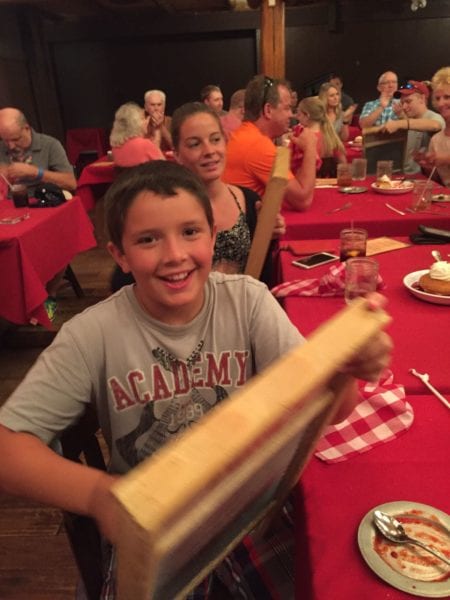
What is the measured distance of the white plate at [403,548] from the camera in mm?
691

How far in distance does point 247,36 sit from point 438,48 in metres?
4.15

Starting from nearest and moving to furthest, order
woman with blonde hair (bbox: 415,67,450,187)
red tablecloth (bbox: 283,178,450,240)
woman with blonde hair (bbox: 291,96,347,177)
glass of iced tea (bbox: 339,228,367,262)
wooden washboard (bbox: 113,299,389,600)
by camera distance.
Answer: wooden washboard (bbox: 113,299,389,600) → glass of iced tea (bbox: 339,228,367,262) → red tablecloth (bbox: 283,178,450,240) → woman with blonde hair (bbox: 415,67,450,187) → woman with blonde hair (bbox: 291,96,347,177)

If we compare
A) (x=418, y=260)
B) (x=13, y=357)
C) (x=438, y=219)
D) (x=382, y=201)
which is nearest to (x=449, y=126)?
(x=382, y=201)

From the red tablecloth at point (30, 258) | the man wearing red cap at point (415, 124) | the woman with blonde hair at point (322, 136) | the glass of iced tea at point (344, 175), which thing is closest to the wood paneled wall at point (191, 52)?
the man wearing red cap at point (415, 124)

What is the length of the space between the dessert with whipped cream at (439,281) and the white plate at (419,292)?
0.08 feet

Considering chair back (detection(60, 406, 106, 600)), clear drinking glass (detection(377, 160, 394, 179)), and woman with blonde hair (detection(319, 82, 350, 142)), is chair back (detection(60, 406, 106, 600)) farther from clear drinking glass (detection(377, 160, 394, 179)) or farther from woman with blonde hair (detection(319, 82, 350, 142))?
woman with blonde hair (detection(319, 82, 350, 142))

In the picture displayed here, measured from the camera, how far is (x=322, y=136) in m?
4.84

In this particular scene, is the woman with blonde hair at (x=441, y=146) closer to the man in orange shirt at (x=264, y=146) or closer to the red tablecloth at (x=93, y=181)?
the man in orange shirt at (x=264, y=146)

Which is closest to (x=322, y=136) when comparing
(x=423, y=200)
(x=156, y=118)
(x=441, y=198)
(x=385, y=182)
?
(x=385, y=182)

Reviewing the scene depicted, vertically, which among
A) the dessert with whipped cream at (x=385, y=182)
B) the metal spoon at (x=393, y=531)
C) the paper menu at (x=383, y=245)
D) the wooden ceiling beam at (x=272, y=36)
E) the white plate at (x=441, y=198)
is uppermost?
the wooden ceiling beam at (x=272, y=36)

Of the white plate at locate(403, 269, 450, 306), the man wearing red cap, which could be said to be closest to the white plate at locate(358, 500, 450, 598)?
the white plate at locate(403, 269, 450, 306)

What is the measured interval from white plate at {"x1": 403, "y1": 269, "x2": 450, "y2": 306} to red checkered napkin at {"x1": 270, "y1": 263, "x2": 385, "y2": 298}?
0.10m

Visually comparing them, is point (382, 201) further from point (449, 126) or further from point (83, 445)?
point (83, 445)

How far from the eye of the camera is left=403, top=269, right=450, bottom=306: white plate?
1.63 metres
